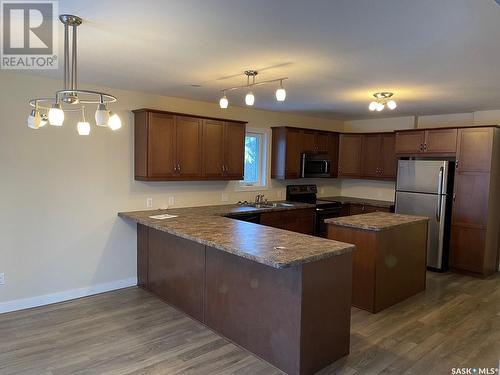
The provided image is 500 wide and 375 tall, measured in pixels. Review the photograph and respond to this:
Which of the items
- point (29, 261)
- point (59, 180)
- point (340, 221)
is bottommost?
point (29, 261)

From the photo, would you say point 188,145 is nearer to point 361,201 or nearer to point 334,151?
point 334,151

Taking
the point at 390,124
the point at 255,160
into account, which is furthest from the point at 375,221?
the point at 390,124

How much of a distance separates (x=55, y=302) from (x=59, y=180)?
4.44ft

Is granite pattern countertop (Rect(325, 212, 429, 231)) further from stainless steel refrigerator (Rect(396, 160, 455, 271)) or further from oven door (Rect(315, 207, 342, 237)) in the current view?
oven door (Rect(315, 207, 342, 237))

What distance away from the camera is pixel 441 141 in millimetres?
5297

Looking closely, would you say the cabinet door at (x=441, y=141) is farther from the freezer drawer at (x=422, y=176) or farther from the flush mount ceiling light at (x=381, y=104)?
the flush mount ceiling light at (x=381, y=104)

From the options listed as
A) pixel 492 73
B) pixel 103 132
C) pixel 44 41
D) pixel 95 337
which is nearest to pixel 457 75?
pixel 492 73

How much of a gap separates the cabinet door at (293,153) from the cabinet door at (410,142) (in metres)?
1.59

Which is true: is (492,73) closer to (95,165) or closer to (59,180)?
(95,165)

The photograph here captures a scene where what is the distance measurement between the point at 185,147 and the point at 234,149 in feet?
2.67

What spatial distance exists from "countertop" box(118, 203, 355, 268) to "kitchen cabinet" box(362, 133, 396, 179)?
3.49m

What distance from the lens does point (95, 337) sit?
10.5 ft

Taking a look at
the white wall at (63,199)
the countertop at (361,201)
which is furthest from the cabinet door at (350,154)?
the white wall at (63,199)

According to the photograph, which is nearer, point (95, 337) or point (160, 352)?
point (160, 352)
